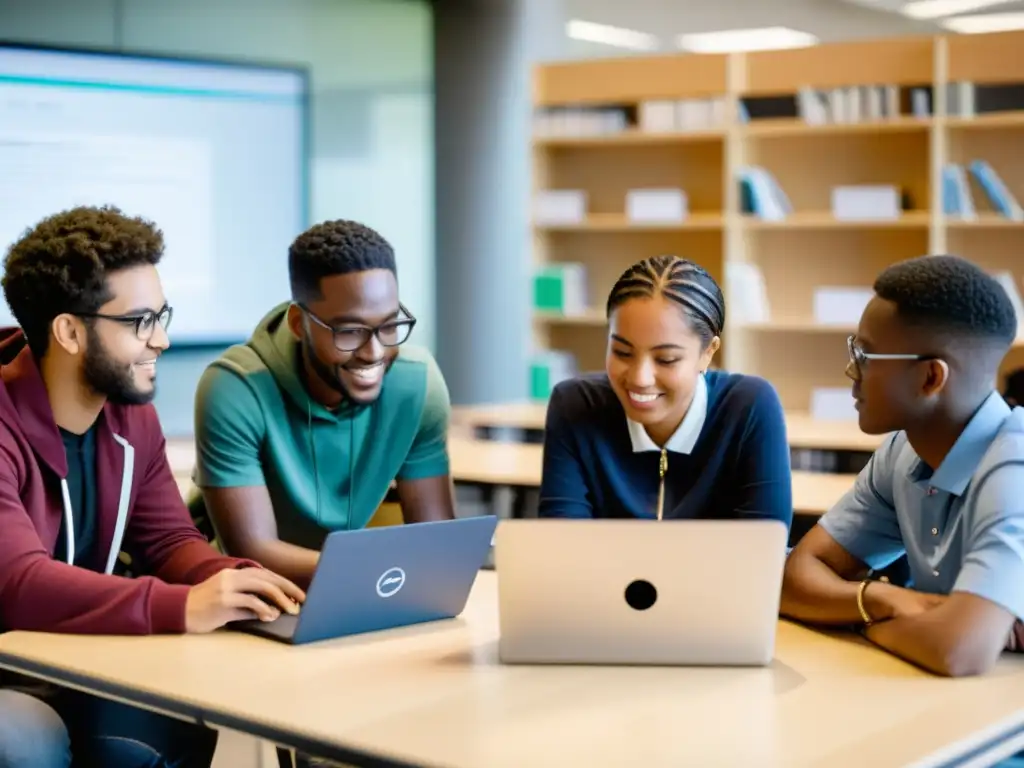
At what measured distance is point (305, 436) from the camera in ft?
8.71

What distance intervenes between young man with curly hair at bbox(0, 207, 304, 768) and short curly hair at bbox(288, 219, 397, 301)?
312mm

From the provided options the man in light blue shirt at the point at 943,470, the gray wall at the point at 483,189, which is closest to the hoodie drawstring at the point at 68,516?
the man in light blue shirt at the point at 943,470

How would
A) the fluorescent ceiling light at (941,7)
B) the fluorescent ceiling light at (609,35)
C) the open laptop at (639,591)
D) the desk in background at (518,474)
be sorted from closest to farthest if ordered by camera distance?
1. the open laptop at (639,591)
2. the desk in background at (518,474)
3. the fluorescent ceiling light at (941,7)
4. the fluorescent ceiling light at (609,35)

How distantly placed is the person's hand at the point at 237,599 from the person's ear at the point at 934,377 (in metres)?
0.97

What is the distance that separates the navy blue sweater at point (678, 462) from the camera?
2340mm

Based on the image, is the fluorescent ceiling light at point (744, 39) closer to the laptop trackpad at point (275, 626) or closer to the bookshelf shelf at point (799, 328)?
the bookshelf shelf at point (799, 328)

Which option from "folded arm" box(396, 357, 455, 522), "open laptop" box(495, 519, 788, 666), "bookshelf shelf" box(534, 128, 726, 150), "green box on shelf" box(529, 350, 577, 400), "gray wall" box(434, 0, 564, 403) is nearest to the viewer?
"open laptop" box(495, 519, 788, 666)

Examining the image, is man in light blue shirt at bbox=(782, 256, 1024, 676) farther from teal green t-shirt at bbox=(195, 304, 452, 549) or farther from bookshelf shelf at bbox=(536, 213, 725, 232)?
bookshelf shelf at bbox=(536, 213, 725, 232)

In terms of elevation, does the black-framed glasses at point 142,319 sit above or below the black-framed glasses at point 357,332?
above

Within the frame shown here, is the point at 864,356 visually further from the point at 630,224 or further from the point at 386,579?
the point at 630,224

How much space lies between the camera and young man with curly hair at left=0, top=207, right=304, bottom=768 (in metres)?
2.05

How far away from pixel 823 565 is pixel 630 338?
463mm

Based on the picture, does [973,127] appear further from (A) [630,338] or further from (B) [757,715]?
(B) [757,715]

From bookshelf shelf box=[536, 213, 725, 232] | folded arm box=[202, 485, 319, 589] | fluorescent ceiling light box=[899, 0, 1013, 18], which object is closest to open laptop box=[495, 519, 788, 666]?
folded arm box=[202, 485, 319, 589]
